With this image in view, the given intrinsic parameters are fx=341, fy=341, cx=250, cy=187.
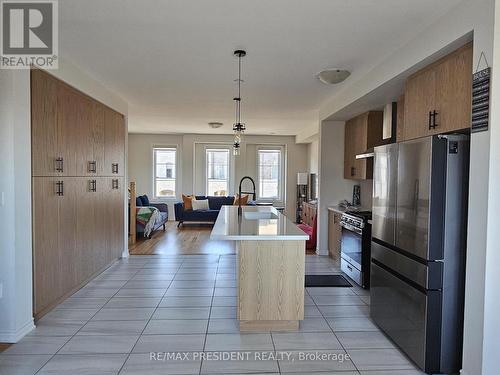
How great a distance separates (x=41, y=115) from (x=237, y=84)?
223 centimetres

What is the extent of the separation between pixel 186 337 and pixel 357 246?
2.36m

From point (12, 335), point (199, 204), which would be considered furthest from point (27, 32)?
point (199, 204)

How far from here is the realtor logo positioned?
2414 millimetres

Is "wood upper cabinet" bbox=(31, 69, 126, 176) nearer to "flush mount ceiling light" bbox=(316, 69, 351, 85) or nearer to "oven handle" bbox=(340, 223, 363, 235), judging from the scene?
"flush mount ceiling light" bbox=(316, 69, 351, 85)

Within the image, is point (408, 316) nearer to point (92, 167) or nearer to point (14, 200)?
point (14, 200)

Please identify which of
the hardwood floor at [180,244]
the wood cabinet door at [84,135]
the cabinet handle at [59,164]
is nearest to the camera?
the cabinet handle at [59,164]

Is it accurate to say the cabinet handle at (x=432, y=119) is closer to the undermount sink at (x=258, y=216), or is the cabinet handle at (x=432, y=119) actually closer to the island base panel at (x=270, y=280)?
the island base panel at (x=270, y=280)

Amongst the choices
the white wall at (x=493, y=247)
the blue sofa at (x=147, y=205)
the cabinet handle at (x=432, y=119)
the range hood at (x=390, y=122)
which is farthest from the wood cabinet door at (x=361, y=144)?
the blue sofa at (x=147, y=205)

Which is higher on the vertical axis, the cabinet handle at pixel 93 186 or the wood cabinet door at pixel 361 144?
the wood cabinet door at pixel 361 144

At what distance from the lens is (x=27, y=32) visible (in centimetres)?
268

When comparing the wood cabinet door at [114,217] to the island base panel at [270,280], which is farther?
the wood cabinet door at [114,217]

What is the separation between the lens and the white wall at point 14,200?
2625 millimetres

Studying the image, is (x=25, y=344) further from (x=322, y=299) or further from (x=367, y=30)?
(x=367, y=30)

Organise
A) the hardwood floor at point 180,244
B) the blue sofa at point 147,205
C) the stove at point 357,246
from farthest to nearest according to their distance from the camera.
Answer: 1. the blue sofa at point 147,205
2. the hardwood floor at point 180,244
3. the stove at point 357,246
